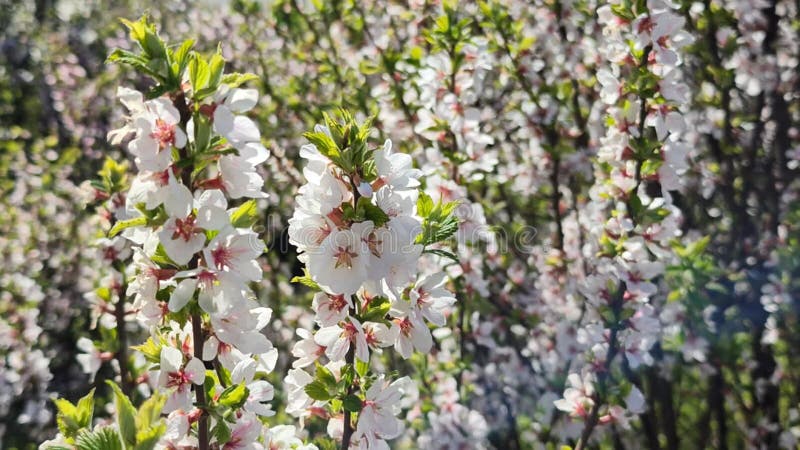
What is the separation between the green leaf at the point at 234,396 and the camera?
143 centimetres

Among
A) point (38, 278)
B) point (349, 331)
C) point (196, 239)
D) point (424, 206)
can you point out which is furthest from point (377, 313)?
point (38, 278)

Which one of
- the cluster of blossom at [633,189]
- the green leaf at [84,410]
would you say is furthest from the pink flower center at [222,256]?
the cluster of blossom at [633,189]

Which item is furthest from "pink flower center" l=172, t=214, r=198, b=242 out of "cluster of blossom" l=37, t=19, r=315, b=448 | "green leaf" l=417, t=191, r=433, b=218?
"green leaf" l=417, t=191, r=433, b=218

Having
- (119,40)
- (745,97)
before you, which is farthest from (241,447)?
(119,40)

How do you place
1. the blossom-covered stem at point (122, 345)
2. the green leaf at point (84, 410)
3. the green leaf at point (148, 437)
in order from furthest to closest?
the blossom-covered stem at point (122, 345)
the green leaf at point (84, 410)
the green leaf at point (148, 437)

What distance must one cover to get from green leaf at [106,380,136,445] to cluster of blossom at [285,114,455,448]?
396 mm

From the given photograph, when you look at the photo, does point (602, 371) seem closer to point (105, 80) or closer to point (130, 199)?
point (130, 199)

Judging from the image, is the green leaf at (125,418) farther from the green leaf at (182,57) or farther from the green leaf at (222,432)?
the green leaf at (182,57)

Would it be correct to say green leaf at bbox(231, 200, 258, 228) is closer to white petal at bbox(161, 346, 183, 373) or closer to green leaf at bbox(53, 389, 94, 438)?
white petal at bbox(161, 346, 183, 373)

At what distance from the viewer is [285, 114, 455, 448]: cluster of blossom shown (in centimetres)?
143

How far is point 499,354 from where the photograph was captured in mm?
4133

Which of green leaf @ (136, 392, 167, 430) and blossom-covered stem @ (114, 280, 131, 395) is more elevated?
green leaf @ (136, 392, 167, 430)

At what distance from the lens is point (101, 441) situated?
1275 millimetres

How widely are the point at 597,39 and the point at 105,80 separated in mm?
5323
